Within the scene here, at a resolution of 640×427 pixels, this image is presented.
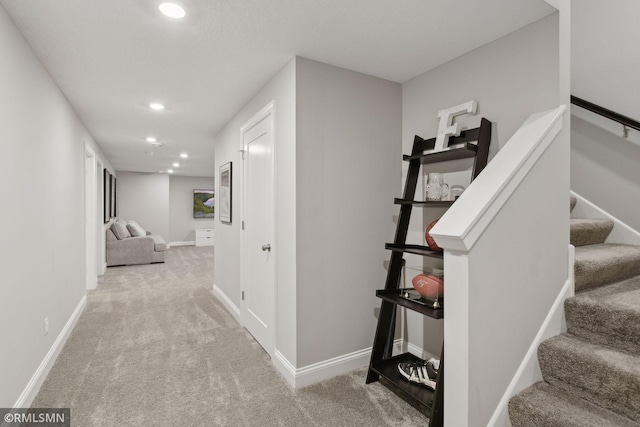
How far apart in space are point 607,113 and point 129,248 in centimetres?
768

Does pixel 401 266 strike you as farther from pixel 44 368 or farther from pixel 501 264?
pixel 44 368

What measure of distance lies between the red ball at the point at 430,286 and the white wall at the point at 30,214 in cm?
226

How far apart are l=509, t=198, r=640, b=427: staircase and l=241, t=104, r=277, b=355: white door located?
174 cm

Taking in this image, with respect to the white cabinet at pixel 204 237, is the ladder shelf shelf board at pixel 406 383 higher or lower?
lower

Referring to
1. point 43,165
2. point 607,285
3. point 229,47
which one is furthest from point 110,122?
A: point 607,285

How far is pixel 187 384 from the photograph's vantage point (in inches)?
88.8

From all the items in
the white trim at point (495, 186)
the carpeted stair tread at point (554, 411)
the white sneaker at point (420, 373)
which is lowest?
the white sneaker at point (420, 373)

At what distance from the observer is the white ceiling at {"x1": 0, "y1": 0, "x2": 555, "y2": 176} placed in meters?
1.75

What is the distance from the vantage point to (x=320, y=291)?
7.66 ft

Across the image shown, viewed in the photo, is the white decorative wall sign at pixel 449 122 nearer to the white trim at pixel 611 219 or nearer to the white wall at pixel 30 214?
the white trim at pixel 611 219

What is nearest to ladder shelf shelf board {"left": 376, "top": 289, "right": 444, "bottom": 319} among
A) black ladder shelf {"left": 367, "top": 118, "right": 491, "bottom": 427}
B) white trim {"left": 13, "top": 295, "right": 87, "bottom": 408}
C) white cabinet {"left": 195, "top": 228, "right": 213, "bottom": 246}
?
black ladder shelf {"left": 367, "top": 118, "right": 491, "bottom": 427}

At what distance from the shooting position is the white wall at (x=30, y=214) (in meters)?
1.77

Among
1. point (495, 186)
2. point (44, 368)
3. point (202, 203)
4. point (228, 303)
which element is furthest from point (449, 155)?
point (202, 203)

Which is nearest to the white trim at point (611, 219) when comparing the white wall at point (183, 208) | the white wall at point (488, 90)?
the white wall at point (488, 90)
